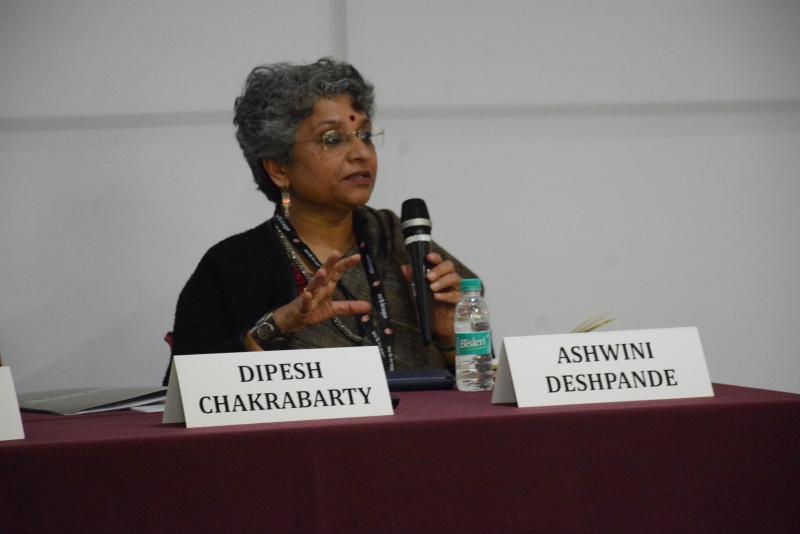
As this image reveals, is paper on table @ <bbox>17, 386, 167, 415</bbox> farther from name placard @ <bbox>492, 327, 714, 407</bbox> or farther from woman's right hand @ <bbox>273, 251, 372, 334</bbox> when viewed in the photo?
name placard @ <bbox>492, 327, 714, 407</bbox>

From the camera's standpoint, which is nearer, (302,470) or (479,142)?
(302,470)

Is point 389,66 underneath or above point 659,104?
above

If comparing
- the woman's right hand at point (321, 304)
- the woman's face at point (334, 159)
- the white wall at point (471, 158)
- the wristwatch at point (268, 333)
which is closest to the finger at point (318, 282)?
the woman's right hand at point (321, 304)

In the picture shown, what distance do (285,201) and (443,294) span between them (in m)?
0.65

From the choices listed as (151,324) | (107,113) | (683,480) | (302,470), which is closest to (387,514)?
(302,470)

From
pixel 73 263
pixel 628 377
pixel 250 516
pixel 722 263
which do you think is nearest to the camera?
pixel 250 516

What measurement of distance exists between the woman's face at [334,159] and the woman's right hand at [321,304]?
0.50 m

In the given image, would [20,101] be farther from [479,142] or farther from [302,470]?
[302,470]

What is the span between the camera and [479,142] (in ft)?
9.43

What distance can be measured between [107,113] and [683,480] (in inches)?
90.2

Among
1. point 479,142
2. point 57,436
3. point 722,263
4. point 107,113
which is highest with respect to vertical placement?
point 107,113

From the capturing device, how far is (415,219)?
1697mm

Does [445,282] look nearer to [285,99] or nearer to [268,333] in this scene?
[268,333]

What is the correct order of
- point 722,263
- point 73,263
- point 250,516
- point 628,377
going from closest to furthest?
1. point 250,516
2. point 628,377
3. point 73,263
4. point 722,263
